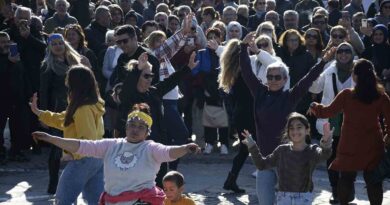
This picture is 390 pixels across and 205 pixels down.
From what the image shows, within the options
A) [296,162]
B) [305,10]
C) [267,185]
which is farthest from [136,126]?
[305,10]

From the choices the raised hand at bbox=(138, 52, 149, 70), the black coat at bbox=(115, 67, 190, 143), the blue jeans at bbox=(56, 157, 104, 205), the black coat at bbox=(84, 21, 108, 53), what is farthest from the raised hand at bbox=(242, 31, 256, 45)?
the black coat at bbox=(84, 21, 108, 53)

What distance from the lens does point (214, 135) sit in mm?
15875

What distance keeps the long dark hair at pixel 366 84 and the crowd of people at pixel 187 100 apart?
0.01 meters

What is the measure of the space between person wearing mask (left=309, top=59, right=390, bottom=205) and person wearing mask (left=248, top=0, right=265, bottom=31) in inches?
329

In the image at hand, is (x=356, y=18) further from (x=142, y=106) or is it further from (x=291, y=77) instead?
(x=142, y=106)

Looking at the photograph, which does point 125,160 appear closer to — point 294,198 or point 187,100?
point 294,198

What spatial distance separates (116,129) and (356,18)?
8240 mm

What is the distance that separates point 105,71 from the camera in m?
15.2

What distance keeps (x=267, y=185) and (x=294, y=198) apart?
0.72 meters

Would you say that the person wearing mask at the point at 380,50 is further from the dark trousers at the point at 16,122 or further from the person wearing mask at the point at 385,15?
the dark trousers at the point at 16,122

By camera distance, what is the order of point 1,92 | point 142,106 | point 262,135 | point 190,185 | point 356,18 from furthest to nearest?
point 356,18 → point 1,92 → point 190,185 → point 262,135 → point 142,106

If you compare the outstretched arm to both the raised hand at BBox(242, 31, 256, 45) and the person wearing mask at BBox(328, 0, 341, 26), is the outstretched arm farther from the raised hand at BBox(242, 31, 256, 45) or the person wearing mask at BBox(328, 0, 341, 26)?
the person wearing mask at BBox(328, 0, 341, 26)

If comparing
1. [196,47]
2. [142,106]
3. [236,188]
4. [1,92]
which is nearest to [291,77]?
[196,47]

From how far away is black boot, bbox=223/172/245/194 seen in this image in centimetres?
1276
